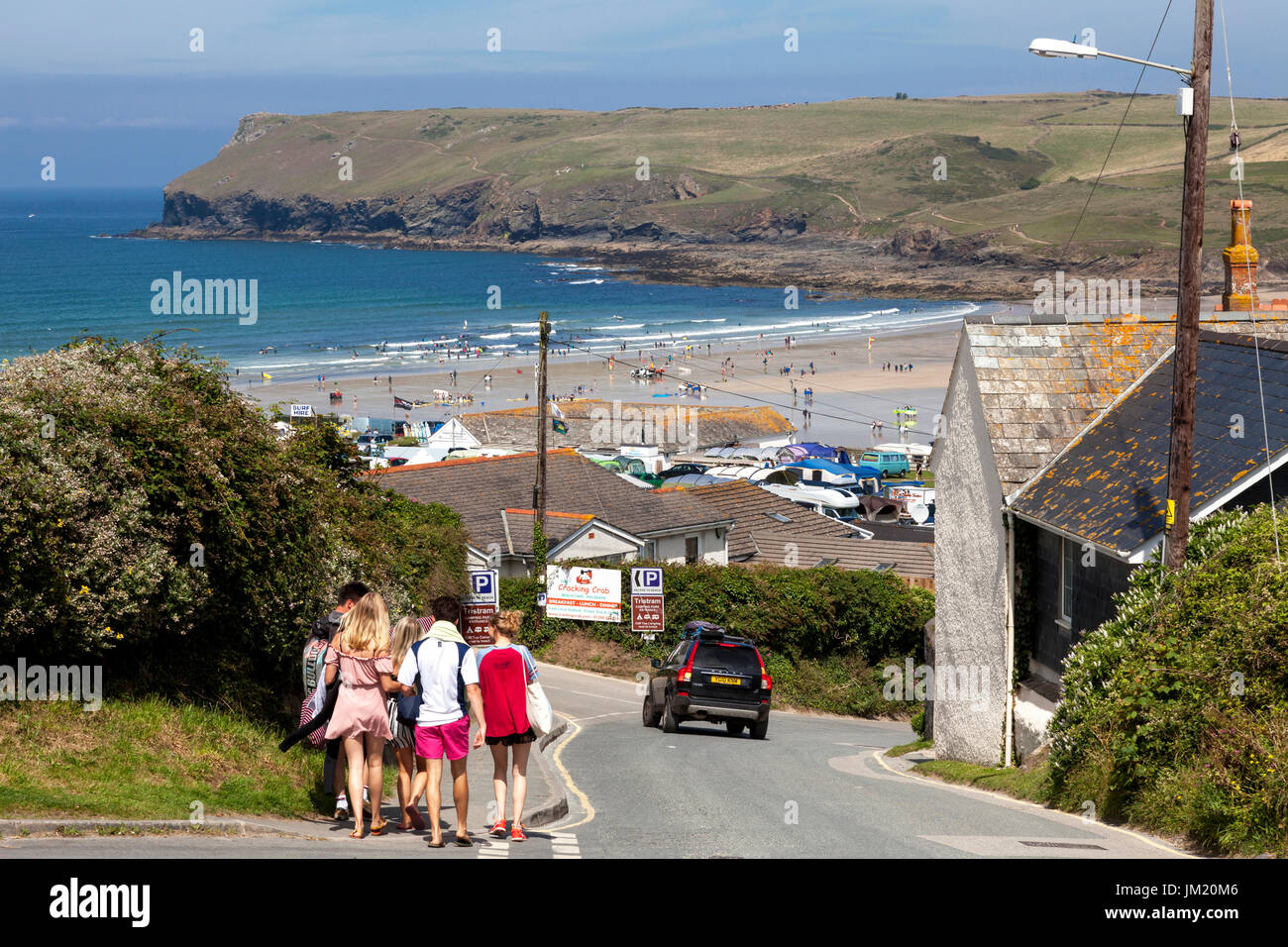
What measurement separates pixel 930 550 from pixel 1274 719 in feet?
106

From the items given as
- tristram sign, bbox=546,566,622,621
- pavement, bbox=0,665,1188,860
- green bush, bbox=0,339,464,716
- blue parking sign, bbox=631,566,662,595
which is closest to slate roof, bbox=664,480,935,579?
blue parking sign, bbox=631,566,662,595

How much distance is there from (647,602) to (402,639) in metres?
24.2

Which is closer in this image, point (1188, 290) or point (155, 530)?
point (155, 530)

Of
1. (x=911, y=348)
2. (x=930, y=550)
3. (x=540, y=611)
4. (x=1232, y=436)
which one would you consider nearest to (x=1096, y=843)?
(x=1232, y=436)

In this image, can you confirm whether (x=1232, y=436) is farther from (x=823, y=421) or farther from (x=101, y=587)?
(x=823, y=421)

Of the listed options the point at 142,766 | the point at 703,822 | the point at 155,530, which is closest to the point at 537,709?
the point at 703,822

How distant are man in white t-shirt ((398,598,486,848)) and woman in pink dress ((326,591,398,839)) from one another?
232mm

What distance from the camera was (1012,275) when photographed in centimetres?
17425

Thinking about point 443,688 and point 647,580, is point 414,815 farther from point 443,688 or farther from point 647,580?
point 647,580

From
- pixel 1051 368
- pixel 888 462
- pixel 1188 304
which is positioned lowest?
pixel 888 462

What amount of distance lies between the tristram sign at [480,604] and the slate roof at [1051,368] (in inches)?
547

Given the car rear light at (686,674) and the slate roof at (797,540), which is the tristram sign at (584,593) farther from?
the car rear light at (686,674)

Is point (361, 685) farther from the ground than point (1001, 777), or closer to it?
farther from the ground

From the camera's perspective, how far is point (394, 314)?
140875mm
